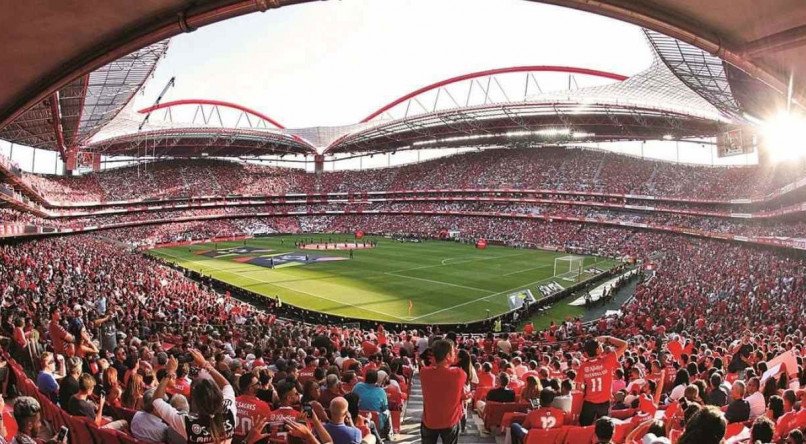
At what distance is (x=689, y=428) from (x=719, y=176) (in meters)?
64.3

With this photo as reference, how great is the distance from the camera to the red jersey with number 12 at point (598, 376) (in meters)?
6.27

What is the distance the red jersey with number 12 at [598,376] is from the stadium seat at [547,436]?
120 centimetres

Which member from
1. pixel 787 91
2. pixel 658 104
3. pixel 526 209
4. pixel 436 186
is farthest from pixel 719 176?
pixel 787 91

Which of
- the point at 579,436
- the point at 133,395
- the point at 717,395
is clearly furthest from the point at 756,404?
the point at 133,395

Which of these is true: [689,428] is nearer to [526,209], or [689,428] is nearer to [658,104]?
[658,104]

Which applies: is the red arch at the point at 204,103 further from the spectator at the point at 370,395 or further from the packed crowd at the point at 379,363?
the spectator at the point at 370,395

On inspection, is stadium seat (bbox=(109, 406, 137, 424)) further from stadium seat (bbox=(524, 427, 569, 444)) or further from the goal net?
the goal net

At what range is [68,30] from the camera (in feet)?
17.2

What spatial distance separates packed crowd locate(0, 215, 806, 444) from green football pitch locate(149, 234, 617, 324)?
20.3 ft

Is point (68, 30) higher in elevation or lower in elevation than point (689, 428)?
higher

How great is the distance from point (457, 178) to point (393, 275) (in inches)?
1728

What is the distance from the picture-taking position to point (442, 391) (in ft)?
16.4

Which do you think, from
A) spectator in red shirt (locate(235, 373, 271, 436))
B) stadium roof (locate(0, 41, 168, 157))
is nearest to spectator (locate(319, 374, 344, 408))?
spectator in red shirt (locate(235, 373, 271, 436))

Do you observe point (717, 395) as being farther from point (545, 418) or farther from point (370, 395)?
point (370, 395)
